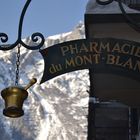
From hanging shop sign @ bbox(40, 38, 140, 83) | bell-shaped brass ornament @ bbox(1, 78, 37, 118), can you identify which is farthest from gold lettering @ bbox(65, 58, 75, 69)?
bell-shaped brass ornament @ bbox(1, 78, 37, 118)

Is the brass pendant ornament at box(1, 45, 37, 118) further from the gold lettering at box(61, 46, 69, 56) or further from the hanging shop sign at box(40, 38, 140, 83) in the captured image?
the gold lettering at box(61, 46, 69, 56)

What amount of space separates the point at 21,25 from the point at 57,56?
29.5 inches

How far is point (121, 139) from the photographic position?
55.5 ft

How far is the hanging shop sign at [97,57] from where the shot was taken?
6.88 metres

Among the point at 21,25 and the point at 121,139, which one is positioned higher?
the point at 21,25

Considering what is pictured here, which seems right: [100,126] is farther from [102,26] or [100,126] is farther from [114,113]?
[102,26]

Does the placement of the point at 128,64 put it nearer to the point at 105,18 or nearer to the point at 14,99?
the point at 105,18

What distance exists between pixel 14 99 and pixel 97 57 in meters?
1.24

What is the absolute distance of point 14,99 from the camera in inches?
290

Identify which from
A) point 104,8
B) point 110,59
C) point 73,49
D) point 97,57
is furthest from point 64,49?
point 104,8

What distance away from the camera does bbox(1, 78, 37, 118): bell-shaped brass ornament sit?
7.34 m

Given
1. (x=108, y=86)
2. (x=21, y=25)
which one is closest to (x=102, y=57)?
Answer: (x=21, y=25)

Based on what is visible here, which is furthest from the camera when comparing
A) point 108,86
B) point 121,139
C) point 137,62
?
point 121,139

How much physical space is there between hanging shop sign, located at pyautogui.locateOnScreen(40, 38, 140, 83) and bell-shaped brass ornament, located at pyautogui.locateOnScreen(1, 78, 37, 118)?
553mm
